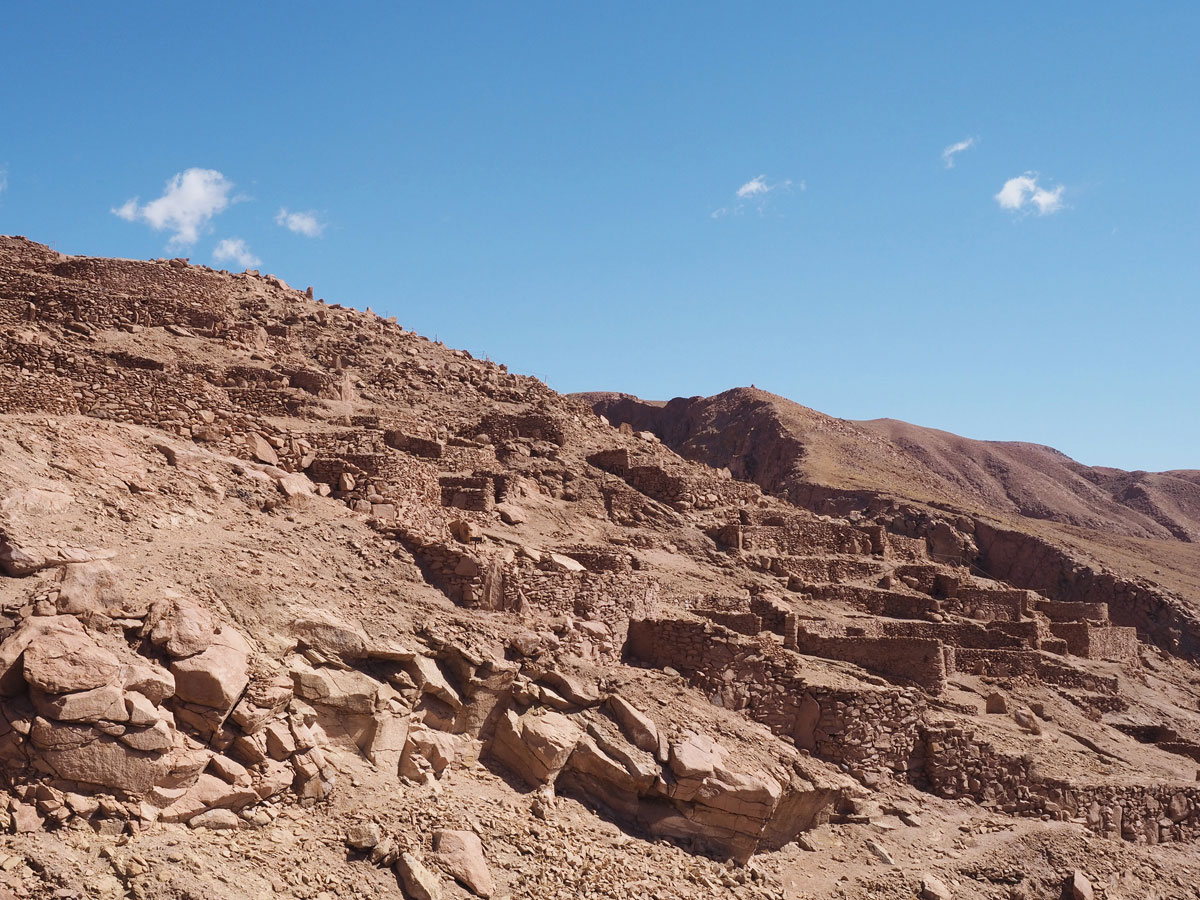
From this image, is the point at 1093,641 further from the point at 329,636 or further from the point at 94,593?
the point at 94,593

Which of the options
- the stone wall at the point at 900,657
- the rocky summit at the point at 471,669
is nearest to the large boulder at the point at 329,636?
the rocky summit at the point at 471,669

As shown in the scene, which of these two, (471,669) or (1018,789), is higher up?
(471,669)

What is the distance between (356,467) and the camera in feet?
59.9

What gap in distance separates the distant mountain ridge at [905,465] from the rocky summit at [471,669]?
69.5ft

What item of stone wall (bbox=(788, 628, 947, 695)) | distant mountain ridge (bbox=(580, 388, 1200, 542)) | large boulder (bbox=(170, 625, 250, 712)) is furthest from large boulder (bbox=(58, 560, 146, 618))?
distant mountain ridge (bbox=(580, 388, 1200, 542))

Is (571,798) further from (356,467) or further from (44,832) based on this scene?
(356,467)

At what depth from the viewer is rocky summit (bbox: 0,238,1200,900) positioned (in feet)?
29.9

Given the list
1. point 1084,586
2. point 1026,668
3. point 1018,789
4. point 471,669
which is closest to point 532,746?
point 471,669

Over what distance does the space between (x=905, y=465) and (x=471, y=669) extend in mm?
47030

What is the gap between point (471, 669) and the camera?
1205 cm

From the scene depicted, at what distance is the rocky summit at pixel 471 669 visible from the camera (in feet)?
29.9

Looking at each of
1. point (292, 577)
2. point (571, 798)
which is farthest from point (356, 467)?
point (571, 798)

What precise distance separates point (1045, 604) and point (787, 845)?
1732 cm

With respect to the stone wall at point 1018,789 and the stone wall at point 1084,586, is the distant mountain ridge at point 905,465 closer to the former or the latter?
the stone wall at point 1084,586
